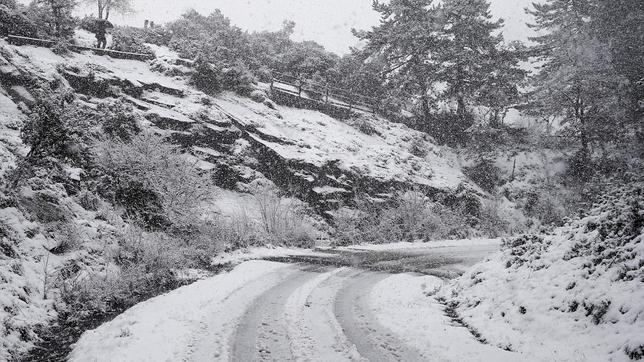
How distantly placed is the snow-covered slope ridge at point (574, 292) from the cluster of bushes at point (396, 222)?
9.95m

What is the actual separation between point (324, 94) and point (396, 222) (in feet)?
42.3

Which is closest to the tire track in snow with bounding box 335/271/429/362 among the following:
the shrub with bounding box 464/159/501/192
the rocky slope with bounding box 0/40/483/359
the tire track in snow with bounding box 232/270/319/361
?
the tire track in snow with bounding box 232/270/319/361

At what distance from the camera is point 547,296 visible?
6.18m

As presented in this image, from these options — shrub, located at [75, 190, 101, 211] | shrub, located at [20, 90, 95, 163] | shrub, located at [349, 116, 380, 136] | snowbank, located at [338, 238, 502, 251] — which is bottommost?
snowbank, located at [338, 238, 502, 251]

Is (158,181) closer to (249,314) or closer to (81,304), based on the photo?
(81,304)

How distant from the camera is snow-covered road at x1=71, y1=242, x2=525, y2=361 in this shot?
5473 millimetres

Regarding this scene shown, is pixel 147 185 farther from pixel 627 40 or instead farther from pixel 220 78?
pixel 627 40

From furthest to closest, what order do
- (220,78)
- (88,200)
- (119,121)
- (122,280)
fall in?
(220,78) < (119,121) < (88,200) < (122,280)

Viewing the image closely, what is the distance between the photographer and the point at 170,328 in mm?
6273

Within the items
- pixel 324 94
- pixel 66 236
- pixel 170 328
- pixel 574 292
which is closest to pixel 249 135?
pixel 324 94

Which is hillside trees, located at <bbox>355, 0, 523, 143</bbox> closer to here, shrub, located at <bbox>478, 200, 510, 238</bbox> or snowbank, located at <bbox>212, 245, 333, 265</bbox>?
shrub, located at <bbox>478, 200, 510, 238</bbox>

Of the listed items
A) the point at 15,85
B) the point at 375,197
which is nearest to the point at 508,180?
the point at 375,197

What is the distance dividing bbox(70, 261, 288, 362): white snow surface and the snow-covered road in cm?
1

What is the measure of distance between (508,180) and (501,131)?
410 centimetres
